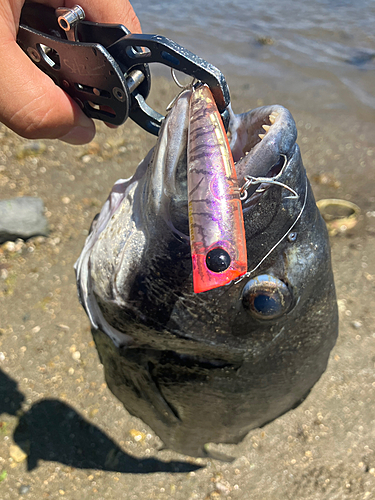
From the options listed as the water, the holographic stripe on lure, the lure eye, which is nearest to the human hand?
the holographic stripe on lure

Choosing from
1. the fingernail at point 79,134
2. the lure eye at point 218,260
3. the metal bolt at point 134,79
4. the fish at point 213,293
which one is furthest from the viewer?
the fingernail at point 79,134

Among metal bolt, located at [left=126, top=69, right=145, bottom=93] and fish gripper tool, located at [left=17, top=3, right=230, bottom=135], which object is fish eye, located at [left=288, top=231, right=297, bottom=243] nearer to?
fish gripper tool, located at [left=17, top=3, right=230, bottom=135]

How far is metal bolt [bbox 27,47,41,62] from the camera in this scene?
5.29ft

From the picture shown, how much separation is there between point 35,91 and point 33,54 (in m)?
0.24

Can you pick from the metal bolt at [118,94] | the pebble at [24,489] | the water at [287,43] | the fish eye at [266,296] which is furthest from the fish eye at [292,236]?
the water at [287,43]

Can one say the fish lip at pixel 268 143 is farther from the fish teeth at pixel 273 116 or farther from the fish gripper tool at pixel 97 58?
the fish gripper tool at pixel 97 58

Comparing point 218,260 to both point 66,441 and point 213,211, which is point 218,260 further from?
point 66,441

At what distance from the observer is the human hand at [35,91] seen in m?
1.44

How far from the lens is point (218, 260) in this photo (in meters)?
1.02

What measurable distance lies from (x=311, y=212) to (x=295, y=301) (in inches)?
15.0

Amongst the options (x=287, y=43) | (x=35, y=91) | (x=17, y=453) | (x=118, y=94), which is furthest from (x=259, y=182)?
(x=287, y=43)

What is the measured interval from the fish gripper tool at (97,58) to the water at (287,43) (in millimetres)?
5986

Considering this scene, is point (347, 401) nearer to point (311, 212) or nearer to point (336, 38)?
point (311, 212)

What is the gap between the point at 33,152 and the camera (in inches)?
206
